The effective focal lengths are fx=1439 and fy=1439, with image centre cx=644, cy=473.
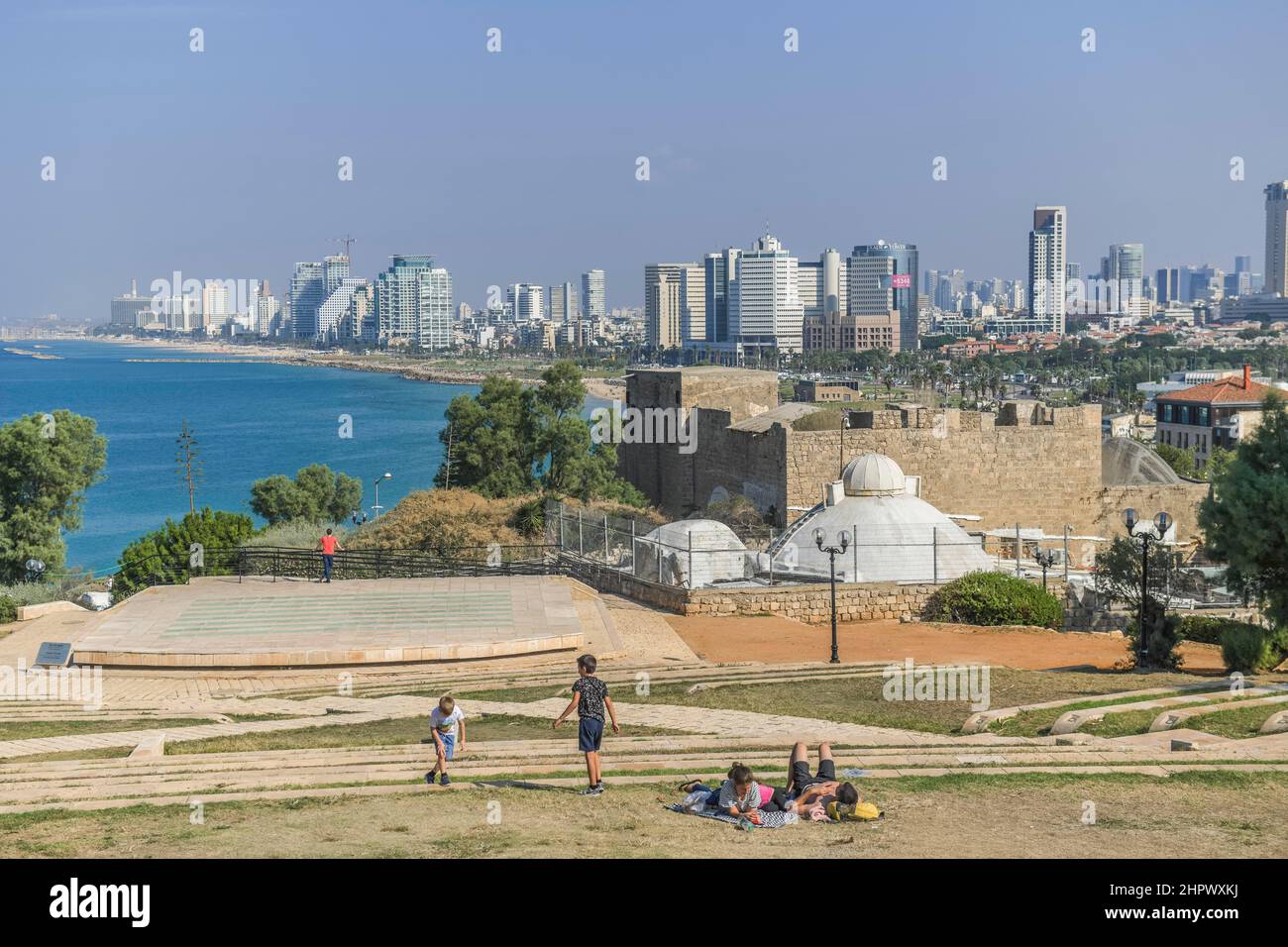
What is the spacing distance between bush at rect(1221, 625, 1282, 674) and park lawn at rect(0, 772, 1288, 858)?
266 inches

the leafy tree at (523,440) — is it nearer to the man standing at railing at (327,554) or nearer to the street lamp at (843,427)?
the street lamp at (843,427)

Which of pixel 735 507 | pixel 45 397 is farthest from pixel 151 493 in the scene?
pixel 45 397

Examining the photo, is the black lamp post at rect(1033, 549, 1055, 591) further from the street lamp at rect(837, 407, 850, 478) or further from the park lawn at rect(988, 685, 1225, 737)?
the park lawn at rect(988, 685, 1225, 737)

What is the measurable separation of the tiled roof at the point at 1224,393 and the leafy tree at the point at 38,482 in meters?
53.5

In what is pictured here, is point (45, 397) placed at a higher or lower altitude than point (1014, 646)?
higher

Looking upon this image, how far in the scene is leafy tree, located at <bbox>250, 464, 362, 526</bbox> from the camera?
48375 mm

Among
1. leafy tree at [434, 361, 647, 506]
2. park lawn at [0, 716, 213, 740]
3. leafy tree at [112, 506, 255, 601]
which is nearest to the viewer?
park lawn at [0, 716, 213, 740]

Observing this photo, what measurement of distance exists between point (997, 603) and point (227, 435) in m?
99.5

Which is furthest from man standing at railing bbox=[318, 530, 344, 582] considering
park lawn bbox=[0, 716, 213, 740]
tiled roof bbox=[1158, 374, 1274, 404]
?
tiled roof bbox=[1158, 374, 1274, 404]

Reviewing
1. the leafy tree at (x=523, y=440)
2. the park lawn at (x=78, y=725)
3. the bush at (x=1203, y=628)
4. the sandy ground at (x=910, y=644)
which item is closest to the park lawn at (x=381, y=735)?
the park lawn at (x=78, y=725)

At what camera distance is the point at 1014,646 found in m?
20.0

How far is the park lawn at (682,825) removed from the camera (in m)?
8.20
